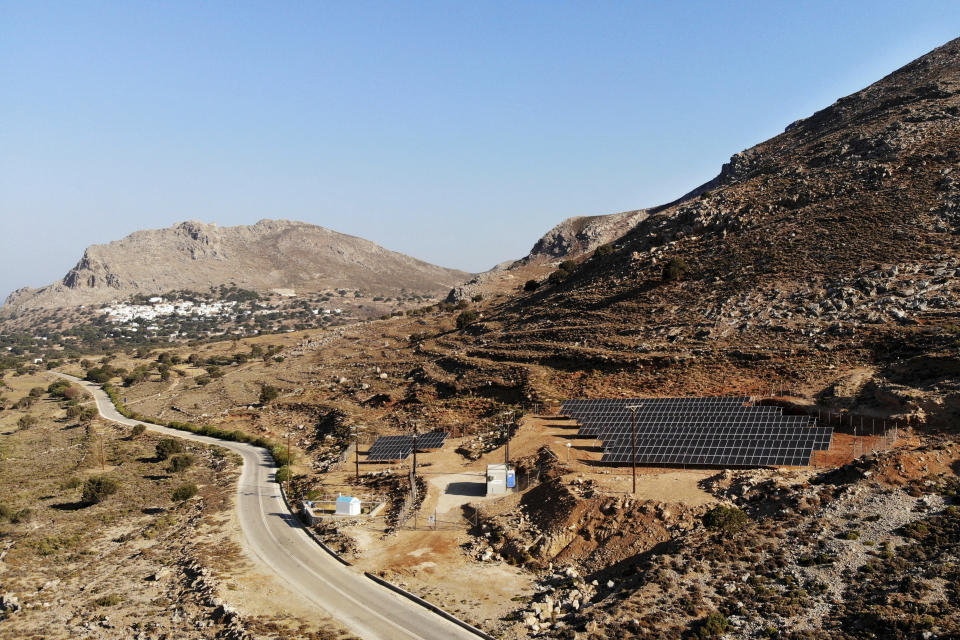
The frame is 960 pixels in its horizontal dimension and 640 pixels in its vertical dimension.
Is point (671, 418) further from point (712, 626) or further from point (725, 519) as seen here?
point (712, 626)

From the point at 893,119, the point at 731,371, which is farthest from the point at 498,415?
the point at 893,119

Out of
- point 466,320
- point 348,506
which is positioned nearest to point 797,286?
point 466,320

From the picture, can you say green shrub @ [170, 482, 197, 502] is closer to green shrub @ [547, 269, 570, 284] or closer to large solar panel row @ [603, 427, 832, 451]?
large solar panel row @ [603, 427, 832, 451]

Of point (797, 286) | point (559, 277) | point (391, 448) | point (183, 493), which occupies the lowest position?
point (183, 493)

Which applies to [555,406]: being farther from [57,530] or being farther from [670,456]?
[57,530]

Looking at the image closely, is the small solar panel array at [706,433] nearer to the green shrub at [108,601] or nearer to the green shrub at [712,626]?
the green shrub at [712,626]

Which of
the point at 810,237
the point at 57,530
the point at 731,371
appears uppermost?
the point at 810,237

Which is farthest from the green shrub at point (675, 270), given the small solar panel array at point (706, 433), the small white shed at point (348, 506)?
the small white shed at point (348, 506)

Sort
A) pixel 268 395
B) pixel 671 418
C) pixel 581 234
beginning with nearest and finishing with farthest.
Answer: pixel 671 418 → pixel 268 395 → pixel 581 234
